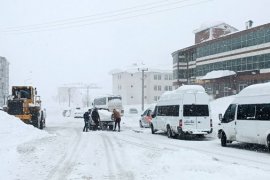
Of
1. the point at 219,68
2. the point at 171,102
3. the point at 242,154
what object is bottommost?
the point at 242,154

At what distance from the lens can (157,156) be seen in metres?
15.9

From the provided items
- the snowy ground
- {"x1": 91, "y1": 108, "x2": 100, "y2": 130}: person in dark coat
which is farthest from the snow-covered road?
{"x1": 91, "y1": 108, "x2": 100, "y2": 130}: person in dark coat

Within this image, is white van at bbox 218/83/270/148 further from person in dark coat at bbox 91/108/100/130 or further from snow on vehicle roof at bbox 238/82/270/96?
person in dark coat at bbox 91/108/100/130

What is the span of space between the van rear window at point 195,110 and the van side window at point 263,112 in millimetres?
6408

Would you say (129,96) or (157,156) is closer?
(157,156)

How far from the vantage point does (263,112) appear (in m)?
18.0

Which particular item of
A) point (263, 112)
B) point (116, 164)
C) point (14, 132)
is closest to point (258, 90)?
point (263, 112)

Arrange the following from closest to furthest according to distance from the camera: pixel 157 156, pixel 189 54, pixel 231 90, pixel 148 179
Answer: pixel 148 179 → pixel 157 156 → pixel 231 90 → pixel 189 54

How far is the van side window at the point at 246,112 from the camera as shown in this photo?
1885 cm

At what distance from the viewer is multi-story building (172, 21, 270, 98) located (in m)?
55.5

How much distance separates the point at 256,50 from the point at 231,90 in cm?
966

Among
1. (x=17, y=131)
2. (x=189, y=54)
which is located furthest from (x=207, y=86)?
(x=17, y=131)

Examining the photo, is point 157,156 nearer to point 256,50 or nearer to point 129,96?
point 256,50

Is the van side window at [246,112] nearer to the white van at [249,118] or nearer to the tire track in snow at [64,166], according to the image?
the white van at [249,118]
